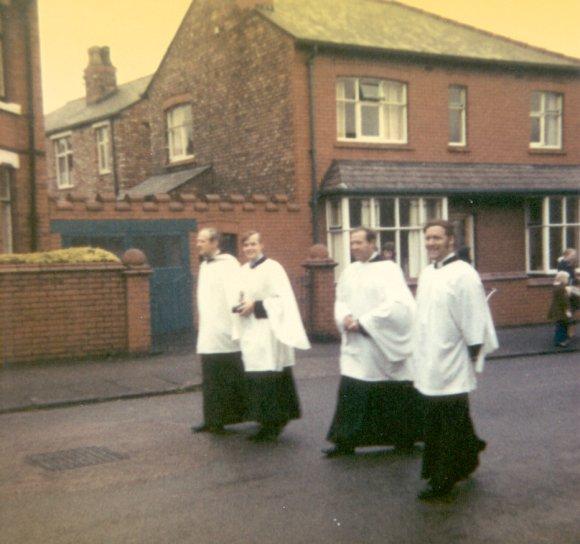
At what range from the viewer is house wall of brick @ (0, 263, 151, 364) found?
1261 centimetres

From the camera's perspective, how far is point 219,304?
8.16 meters

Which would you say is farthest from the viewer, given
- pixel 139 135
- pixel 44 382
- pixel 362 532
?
pixel 139 135

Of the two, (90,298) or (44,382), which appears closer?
(44,382)

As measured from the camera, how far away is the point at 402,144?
21.1 m

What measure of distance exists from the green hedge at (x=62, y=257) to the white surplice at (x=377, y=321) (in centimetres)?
720

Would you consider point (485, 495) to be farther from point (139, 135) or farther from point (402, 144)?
point (139, 135)

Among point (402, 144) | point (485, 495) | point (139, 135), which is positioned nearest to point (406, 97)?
point (402, 144)

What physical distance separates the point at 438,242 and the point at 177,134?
19.6m

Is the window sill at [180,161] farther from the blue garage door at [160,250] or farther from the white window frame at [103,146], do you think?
the blue garage door at [160,250]

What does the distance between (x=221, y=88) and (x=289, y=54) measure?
3274 millimetres

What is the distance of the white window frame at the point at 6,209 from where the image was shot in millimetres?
15562

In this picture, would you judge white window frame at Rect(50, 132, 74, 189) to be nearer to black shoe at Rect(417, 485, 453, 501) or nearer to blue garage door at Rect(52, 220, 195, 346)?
blue garage door at Rect(52, 220, 195, 346)

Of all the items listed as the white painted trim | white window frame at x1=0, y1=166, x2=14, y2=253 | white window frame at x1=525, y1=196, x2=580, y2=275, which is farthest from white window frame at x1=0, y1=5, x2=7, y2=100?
white window frame at x1=525, y1=196, x2=580, y2=275

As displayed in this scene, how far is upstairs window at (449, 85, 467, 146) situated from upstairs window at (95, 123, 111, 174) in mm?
11893
